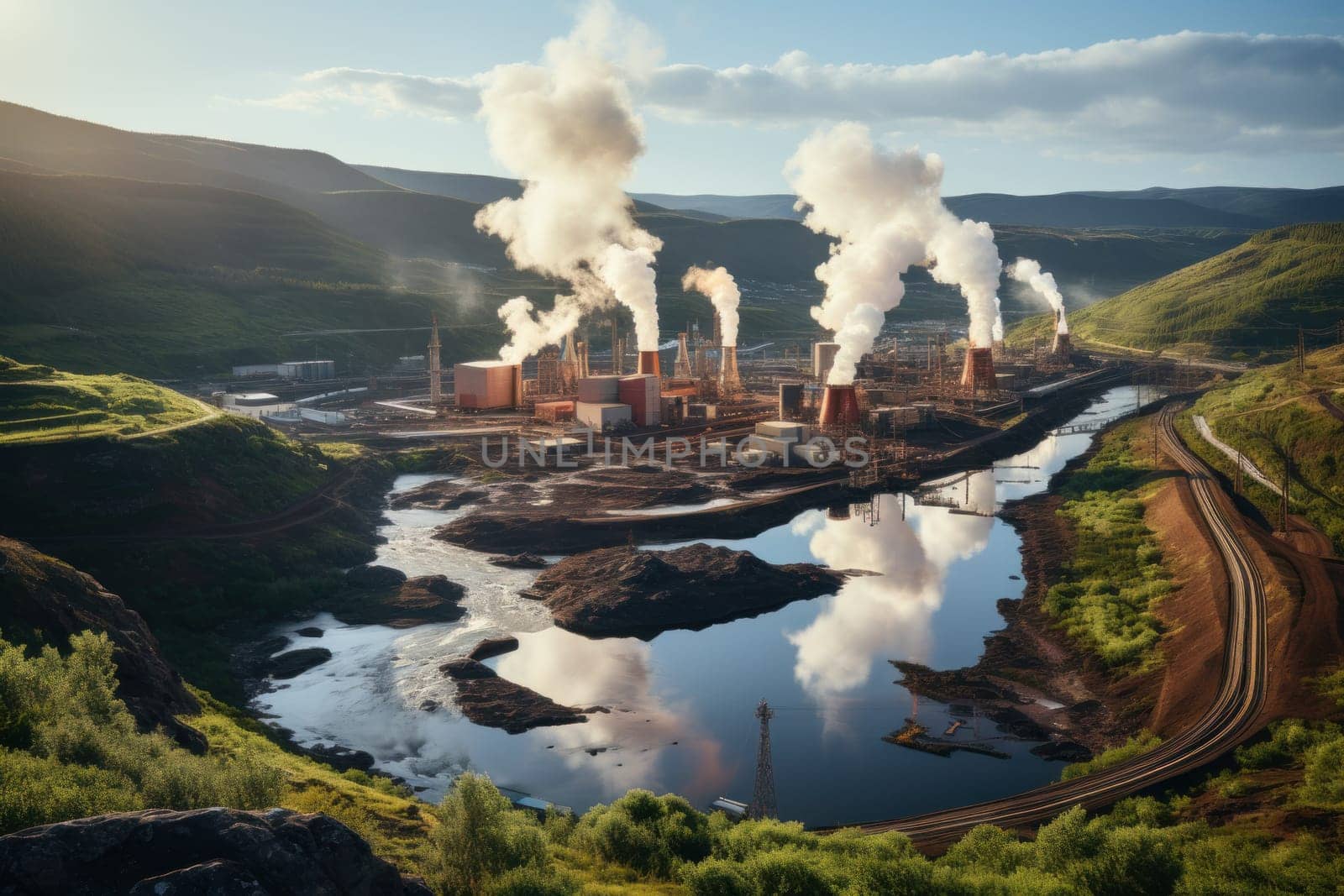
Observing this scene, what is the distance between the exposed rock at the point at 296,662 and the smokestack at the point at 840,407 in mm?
45301

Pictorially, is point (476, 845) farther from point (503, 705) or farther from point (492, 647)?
point (492, 647)

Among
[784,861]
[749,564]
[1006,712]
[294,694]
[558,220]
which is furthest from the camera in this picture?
[558,220]

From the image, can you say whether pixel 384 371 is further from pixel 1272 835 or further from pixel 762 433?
pixel 1272 835

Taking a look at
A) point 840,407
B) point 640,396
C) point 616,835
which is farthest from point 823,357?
point 616,835

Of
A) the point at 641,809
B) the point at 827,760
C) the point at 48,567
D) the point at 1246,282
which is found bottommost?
the point at 827,760

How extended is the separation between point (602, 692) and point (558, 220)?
61450 millimetres

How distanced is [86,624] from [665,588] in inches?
877

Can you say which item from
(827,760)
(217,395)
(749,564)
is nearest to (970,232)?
(749,564)

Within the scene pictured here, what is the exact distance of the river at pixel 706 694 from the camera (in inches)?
1169

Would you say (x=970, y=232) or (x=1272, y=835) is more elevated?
(x=970, y=232)

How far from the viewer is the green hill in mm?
123938

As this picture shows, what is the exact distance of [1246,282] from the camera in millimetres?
137375

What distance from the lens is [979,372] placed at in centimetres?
9938

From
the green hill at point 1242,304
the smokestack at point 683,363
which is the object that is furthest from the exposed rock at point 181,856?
the green hill at point 1242,304
